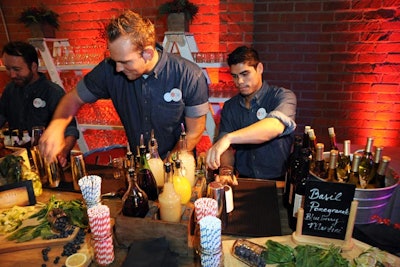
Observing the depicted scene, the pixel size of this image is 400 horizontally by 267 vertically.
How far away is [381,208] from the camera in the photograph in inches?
45.9

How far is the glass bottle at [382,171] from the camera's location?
1.22 meters

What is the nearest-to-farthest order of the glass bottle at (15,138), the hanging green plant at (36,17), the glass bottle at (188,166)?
the glass bottle at (188,166), the glass bottle at (15,138), the hanging green plant at (36,17)

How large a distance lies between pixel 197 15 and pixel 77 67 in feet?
4.58

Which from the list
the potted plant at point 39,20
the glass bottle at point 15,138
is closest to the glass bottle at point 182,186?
the glass bottle at point 15,138

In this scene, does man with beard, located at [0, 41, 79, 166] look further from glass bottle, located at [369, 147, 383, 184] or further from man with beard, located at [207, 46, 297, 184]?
glass bottle, located at [369, 147, 383, 184]

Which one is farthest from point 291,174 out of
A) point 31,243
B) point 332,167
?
point 31,243

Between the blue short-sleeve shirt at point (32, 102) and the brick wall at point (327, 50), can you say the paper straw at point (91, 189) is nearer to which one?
the blue short-sleeve shirt at point (32, 102)

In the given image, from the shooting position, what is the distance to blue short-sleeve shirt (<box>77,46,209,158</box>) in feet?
6.54

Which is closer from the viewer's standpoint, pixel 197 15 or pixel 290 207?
pixel 290 207

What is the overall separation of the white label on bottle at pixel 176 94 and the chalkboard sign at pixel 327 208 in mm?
1189

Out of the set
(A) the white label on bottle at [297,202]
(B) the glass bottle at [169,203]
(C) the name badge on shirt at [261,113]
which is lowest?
(A) the white label on bottle at [297,202]

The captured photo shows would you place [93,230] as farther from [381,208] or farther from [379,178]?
[379,178]

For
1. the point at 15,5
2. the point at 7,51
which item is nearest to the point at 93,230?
the point at 7,51

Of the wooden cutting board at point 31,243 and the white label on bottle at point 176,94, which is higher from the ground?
the white label on bottle at point 176,94
